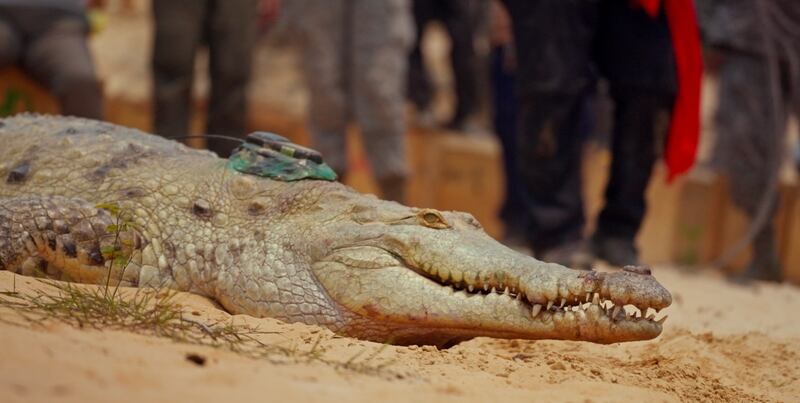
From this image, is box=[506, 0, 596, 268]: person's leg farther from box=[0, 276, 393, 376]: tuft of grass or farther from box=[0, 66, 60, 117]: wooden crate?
box=[0, 66, 60, 117]: wooden crate

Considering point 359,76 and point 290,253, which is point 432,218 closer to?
point 290,253

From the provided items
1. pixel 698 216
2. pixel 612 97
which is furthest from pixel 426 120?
pixel 612 97

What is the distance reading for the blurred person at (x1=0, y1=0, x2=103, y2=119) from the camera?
6.61 meters

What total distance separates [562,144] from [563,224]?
16.8 inches

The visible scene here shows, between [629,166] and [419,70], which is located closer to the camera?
[629,166]

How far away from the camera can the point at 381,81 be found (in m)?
7.21

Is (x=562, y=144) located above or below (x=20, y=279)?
above

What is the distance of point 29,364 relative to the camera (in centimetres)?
257

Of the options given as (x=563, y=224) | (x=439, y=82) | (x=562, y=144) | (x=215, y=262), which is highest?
(x=439, y=82)

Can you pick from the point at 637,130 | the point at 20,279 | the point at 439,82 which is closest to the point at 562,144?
the point at 637,130

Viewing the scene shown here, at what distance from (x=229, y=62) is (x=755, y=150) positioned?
3.37 m

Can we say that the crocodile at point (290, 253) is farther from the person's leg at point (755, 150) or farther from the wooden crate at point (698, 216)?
the wooden crate at point (698, 216)

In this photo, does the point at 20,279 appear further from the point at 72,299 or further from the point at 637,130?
the point at 637,130

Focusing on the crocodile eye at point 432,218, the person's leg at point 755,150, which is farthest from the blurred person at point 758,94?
the crocodile eye at point 432,218
